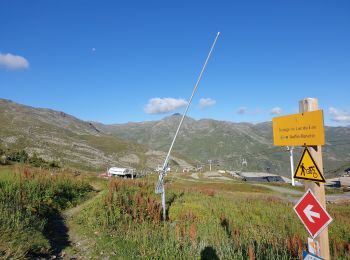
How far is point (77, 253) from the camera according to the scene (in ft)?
28.5

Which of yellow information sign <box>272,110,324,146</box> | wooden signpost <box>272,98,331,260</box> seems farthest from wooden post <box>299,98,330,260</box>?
yellow information sign <box>272,110,324,146</box>

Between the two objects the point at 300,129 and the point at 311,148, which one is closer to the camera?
the point at 311,148

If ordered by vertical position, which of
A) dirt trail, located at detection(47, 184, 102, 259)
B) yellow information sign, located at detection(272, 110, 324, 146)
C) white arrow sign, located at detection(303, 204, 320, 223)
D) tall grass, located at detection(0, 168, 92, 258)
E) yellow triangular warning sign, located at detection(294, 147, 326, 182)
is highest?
yellow information sign, located at detection(272, 110, 324, 146)

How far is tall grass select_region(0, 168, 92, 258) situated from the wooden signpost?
5.80 metres

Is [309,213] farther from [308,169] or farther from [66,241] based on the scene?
[66,241]

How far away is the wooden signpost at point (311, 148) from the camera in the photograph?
5.37 m

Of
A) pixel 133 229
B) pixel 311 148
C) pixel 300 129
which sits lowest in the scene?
pixel 133 229

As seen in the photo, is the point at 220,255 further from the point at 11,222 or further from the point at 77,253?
the point at 11,222

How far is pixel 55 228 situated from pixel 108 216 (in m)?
1.84

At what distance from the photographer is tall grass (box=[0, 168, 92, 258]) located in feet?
24.2

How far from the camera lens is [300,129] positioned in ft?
19.2

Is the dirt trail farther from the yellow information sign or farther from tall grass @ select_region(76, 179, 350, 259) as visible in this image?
the yellow information sign

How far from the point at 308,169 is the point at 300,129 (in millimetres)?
722

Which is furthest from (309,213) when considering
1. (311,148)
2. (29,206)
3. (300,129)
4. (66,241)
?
(29,206)
